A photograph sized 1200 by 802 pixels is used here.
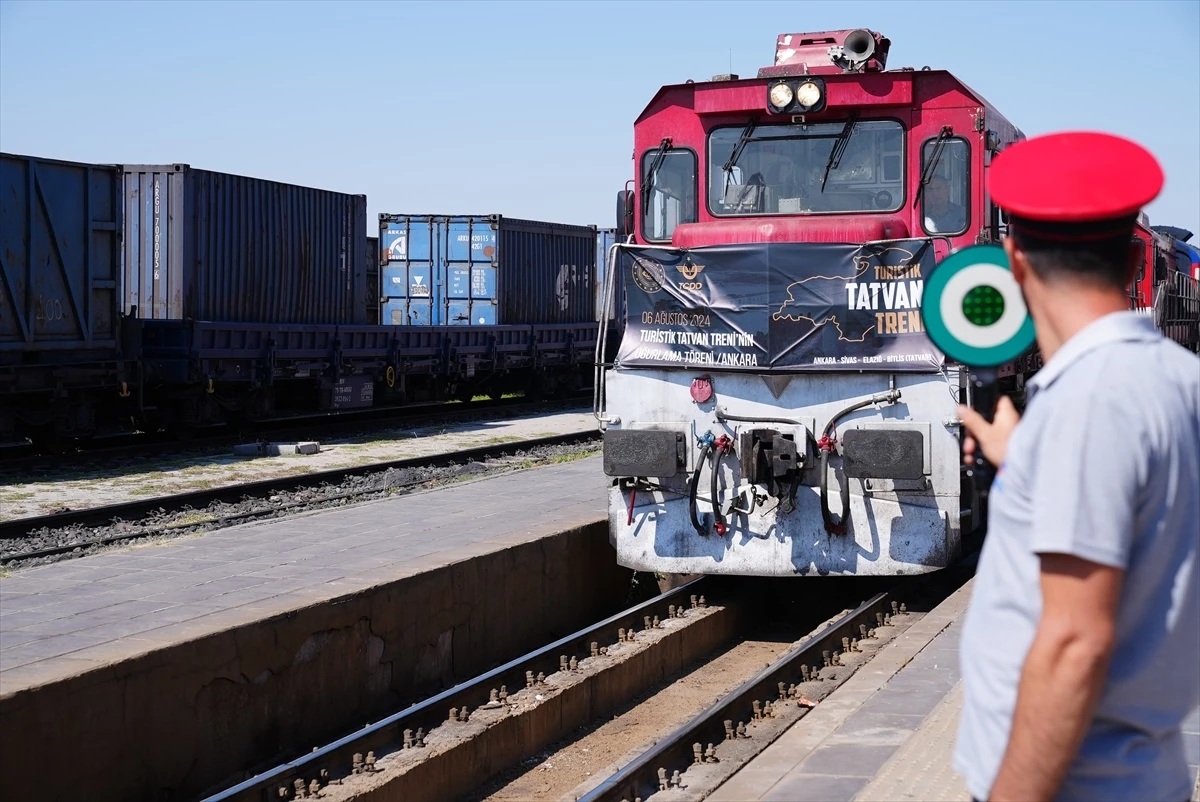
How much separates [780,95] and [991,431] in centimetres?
742

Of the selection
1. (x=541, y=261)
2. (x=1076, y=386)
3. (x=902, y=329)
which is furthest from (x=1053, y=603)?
(x=541, y=261)

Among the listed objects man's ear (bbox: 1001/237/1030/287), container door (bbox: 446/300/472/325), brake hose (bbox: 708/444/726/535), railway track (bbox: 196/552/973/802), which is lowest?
railway track (bbox: 196/552/973/802)

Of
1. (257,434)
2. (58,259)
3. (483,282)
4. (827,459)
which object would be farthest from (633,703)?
(483,282)

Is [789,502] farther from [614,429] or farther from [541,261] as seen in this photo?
[541,261]

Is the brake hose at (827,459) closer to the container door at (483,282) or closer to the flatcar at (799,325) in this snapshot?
the flatcar at (799,325)

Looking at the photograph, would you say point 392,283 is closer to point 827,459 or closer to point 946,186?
point 946,186

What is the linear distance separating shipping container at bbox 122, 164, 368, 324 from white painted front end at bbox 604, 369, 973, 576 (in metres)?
12.5

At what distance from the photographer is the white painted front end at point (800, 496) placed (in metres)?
8.66

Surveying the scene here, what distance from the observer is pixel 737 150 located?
9891 millimetres

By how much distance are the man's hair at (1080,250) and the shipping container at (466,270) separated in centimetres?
2615

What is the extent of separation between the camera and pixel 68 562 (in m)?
8.98

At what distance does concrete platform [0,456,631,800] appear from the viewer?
5953mm

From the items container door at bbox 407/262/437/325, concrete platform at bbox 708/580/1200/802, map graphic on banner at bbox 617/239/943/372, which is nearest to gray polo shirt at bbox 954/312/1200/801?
concrete platform at bbox 708/580/1200/802

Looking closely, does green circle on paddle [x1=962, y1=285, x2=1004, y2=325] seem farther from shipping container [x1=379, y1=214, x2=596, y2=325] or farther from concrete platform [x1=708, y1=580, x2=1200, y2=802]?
shipping container [x1=379, y1=214, x2=596, y2=325]
